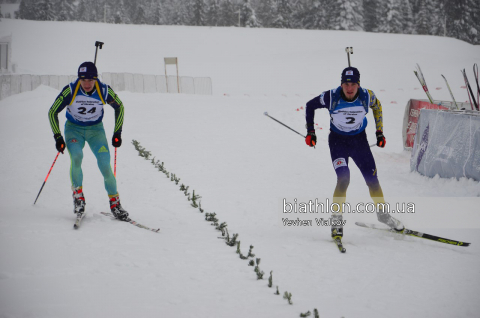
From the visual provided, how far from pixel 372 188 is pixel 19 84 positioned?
22.6 metres

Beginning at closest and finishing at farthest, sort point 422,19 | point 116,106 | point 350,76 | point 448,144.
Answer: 1. point 350,76
2. point 116,106
3. point 448,144
4. point 422,19

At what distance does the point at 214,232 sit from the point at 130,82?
22.4 meters

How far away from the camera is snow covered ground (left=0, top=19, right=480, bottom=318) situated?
3627mm

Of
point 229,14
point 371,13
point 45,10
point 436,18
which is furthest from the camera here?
point 229,14

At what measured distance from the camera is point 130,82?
86.5 ft

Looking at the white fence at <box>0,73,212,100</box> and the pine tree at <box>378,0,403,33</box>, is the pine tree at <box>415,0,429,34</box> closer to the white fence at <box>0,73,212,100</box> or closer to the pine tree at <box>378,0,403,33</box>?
the pine tree at <box>378,0,403,33</box>

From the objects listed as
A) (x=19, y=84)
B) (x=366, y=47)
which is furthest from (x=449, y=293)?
(x=366, y=47)

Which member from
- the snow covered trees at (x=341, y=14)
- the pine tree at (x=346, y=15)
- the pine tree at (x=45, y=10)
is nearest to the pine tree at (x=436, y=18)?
the snow covered trees at (x=341, y=14)

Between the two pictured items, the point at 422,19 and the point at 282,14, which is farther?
the point at 282,14

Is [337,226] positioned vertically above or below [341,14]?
below

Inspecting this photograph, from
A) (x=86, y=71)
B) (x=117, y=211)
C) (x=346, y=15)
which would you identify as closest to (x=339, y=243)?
(x=117, y=211)

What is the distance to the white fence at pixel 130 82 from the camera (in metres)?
23.3

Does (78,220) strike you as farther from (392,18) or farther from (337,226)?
(392,18)

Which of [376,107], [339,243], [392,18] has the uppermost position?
[392,18]
